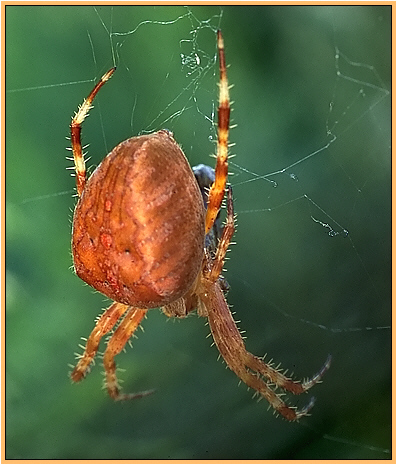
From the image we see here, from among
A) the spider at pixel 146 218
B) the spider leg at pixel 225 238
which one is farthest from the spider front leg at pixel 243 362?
the spider at pixel 146 218

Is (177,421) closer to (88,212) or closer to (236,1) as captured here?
(88,212)

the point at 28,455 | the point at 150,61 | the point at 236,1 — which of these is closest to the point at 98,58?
the point at 150,61

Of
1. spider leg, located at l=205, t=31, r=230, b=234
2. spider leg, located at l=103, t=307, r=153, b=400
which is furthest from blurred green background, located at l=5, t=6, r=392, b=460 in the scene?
spider leg, located at l=205, t=31, r=230, b=234

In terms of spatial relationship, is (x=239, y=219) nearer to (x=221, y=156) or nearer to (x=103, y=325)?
(x=103, y=325)

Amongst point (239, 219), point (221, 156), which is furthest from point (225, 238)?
point (239, 219)

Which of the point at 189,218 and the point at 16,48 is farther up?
the point at 16,48
